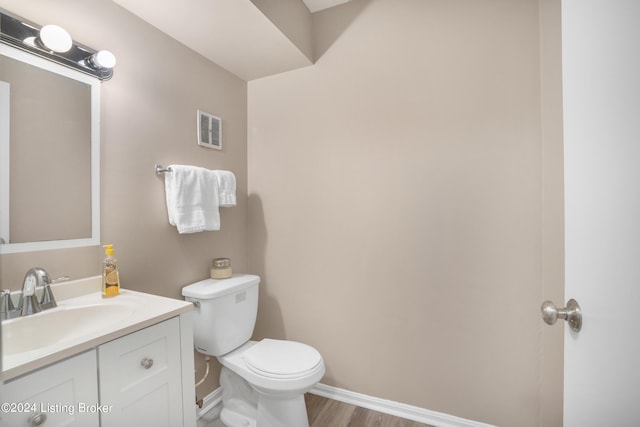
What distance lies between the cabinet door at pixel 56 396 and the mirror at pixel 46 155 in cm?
54

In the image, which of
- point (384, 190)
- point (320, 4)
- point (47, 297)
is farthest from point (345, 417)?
point (320, 4)

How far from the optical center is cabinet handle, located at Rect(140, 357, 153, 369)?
95 centimetres

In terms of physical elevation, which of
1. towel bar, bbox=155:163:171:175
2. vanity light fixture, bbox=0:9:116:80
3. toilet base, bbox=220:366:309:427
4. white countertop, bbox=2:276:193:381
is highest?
vanity light fixture, bbox=0:9:116:80

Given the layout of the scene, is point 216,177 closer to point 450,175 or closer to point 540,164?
point 450,175

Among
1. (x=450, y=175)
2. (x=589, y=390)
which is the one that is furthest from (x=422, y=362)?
(x=589, y=390)

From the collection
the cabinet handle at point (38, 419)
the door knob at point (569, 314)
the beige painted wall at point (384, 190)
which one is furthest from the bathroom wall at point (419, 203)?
the cabinet handle at point (38, 419)

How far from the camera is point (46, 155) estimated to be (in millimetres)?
1118

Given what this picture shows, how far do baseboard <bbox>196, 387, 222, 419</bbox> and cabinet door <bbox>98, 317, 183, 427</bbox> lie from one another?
0.73 m

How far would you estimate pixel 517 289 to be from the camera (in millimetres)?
1432

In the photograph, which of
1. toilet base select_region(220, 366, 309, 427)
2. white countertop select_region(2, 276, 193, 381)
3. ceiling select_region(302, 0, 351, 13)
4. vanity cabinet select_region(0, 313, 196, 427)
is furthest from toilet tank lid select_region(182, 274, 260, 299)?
ceiling select_region(302, 0, 351, 13)

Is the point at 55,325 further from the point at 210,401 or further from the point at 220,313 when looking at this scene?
the point at 210,401

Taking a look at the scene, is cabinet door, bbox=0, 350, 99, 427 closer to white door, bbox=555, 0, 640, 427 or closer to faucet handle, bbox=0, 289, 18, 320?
faucet handle, bbox=0, 289, 18, 320

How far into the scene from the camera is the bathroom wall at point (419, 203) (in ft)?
4.61

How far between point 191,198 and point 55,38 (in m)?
0.78
